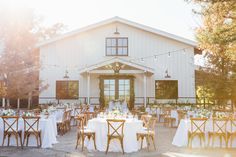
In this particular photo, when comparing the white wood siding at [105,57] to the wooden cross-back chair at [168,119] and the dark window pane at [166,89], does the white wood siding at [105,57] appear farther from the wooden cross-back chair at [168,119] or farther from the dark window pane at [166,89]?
the wooden cross-back chair at [168,119]

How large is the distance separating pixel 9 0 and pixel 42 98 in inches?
389

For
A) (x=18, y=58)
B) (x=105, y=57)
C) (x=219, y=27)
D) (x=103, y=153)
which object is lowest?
(x=103, y=153)

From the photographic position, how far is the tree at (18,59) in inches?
821

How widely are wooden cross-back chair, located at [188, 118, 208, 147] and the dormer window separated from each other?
12.8m

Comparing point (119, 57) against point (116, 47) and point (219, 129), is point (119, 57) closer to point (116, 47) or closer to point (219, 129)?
→ point (116, 47)

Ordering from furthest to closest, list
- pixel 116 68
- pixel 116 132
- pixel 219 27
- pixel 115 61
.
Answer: pixel 115 61, pixel 116 68, pixel 219 27, pixel 116 132

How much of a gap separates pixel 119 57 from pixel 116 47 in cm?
101

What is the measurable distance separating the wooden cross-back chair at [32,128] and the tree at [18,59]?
10.4 metres

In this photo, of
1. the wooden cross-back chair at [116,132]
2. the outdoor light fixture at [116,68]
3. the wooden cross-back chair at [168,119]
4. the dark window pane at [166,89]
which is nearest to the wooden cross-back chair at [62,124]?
the wooden cross-back chair at [116,132]

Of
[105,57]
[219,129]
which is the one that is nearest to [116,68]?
[105,57]

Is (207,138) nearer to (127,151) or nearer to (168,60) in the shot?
(127,151)

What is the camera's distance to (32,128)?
10367 millimetres

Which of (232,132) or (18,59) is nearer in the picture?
(232,132)

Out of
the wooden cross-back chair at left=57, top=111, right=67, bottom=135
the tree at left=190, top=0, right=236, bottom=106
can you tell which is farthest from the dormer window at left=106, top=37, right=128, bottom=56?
the wooden cross-back chair at left=57, top=111, right=67, bottom=135
